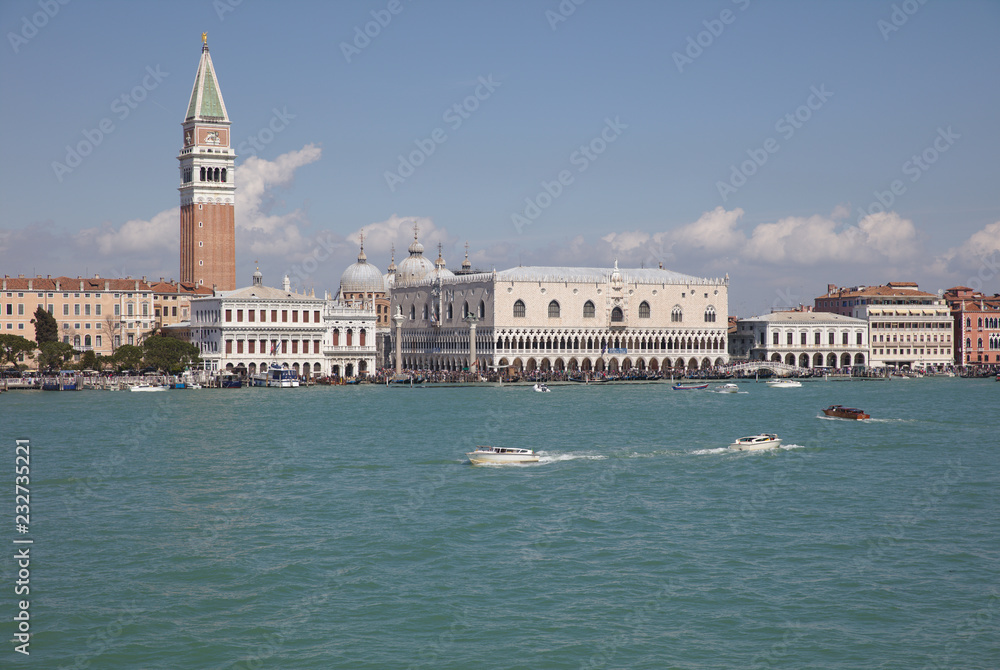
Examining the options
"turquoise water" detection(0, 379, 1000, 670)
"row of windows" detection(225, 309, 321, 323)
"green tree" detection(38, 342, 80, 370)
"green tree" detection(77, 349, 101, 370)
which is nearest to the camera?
"turquoise water" detection(0, 379, 1000, 670)

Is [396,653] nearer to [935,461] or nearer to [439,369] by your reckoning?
[935,461]

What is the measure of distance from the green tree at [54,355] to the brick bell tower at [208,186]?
63.7ft

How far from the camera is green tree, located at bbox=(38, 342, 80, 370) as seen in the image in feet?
245

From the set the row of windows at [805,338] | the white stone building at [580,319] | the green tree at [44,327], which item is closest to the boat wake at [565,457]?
the green tree at [44,327]

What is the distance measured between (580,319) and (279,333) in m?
24.5

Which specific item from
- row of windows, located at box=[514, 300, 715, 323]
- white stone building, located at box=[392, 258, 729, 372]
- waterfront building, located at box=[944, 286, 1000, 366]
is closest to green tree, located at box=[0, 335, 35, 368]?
white stone building, located at box=[392, 258, 729, 372]

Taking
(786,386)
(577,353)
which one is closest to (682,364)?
(577,353)

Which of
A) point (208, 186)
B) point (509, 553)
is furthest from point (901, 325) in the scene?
point (509, 553)

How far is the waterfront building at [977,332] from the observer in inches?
4218

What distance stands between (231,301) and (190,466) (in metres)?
49.4

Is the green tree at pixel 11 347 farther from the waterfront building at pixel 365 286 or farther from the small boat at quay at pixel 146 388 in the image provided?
the waterfront building at pixel 365 286

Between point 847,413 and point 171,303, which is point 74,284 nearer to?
point 171,303

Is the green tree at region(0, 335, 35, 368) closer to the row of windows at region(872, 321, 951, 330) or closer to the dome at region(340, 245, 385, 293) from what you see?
the dome at region(340, 245, 385, 293)

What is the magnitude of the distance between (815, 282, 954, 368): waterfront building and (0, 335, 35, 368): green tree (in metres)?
70.2
